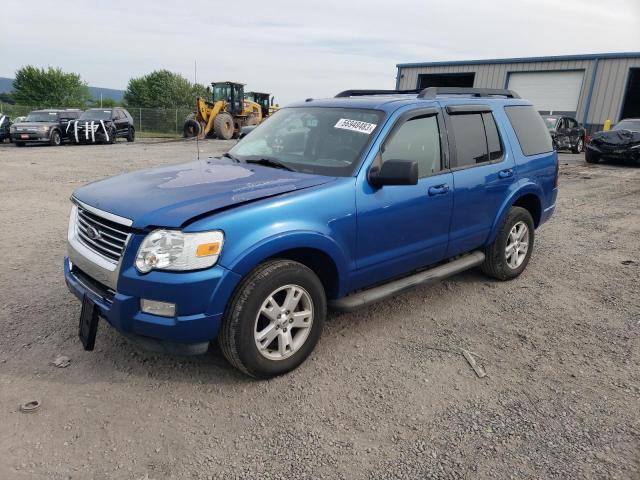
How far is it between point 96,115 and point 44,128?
260 centimetres

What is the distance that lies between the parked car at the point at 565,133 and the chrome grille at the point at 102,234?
19415mm

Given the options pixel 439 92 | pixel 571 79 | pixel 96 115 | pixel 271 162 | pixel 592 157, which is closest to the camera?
pixel 271 162

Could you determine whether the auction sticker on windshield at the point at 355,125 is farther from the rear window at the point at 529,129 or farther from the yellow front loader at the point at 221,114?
the yellow front loader at the point at 221,114

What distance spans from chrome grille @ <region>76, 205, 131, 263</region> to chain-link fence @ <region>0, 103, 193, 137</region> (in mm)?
33719

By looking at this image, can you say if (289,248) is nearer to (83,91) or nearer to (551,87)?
(551,87)

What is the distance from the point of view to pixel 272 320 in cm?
305

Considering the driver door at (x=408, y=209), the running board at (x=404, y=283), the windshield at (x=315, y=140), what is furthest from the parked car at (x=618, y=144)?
the windshield at (x=315, y=140)

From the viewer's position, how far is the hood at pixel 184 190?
9.13 ft

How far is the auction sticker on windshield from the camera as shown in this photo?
11.9 ft

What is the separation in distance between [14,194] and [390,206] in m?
8.03

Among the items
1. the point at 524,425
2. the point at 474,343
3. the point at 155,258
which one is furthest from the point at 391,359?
the point at 155,258

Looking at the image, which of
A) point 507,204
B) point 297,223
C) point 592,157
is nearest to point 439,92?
point 507,204

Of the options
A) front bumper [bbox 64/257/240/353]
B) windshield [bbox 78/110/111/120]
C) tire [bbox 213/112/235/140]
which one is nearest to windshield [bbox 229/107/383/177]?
front bumper [bbox 64/257/240/353]

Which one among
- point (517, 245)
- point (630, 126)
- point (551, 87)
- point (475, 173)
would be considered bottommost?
point (517, 245)
